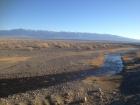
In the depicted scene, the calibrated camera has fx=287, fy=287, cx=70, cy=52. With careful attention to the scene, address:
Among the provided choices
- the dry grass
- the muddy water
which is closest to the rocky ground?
the dry grass

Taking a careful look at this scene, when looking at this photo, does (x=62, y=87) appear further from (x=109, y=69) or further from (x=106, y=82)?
(x=109, y=69)

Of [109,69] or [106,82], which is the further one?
[109,69]

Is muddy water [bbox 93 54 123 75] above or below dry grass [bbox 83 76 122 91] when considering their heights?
below

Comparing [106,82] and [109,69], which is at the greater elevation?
[106,82]

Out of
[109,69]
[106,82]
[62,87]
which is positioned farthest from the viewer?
[109,69]

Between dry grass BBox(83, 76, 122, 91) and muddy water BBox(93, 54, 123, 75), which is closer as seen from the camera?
dry grass BBox(83, 76, 122, 91)

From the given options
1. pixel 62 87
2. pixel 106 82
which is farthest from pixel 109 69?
pixel 62 87

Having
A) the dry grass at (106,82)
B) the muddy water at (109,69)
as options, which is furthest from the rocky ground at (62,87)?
the muddy water at (109,69)

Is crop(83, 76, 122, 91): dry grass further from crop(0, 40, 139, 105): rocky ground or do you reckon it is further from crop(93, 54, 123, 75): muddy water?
crop(93, 54, 123, 75): muddy water

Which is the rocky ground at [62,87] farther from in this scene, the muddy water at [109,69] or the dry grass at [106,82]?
the muddy water at [109,69]

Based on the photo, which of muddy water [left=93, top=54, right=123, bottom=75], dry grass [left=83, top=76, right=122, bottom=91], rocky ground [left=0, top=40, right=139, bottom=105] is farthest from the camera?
muddy water [left=93, top=54, right=123, bottom=75]

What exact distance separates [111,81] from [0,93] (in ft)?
38.8

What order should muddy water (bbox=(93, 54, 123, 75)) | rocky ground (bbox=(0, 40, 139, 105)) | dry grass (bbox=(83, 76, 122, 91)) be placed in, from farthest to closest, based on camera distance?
muddy water (bbox=(93, 54, 123, 75)) → dry grass (bbox=(83, 76, 122, 91)) → rocky ground (bbox=(0, 40, 139, 105))

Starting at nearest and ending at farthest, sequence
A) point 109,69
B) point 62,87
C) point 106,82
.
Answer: point 62,87 → point 106,82 → point 109,69
